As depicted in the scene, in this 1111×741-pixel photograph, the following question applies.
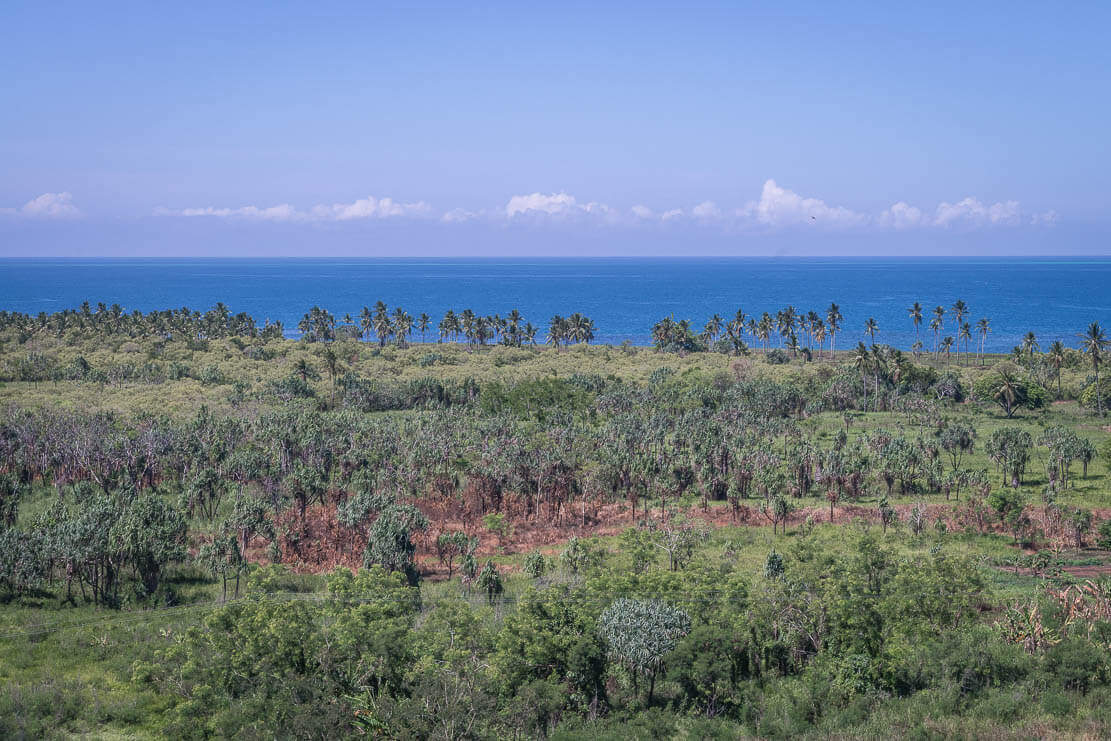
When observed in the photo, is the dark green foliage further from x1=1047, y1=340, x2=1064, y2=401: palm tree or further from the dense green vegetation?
x1=1047, y1=340, x2=1064, y2=401: palm tree

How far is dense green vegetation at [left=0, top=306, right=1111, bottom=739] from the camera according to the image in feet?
112

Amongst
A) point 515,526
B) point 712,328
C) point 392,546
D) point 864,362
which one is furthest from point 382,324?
point 392,546

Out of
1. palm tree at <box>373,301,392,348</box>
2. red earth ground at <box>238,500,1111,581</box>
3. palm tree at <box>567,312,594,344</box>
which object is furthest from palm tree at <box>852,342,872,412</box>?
palm tree at <box>373,301,392,348</box>

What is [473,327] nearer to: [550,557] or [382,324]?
[382,324]

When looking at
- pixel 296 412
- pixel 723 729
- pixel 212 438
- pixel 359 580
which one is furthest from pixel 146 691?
pixel 296 412

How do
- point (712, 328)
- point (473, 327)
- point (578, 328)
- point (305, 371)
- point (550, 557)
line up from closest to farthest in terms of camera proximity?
point (550, 557) < point (305, 371) < point (712, 328) < point (473, 327) < point (578, 328)

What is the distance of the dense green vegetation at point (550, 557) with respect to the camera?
34.1 metres

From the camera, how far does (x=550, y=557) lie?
5722 centimetres

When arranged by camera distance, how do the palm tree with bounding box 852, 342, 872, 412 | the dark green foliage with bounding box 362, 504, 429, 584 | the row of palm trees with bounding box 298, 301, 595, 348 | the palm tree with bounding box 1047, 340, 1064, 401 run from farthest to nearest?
1. the row of palm trees with bounding box 298, 301, 595, 348
2. the palm tree with bounding box 852, 342, 872, 412
3. the palm tree with bounding box 1047, 340, 1064, 401
4. the dark green foliage with bounding box 362, 504, 429, 584

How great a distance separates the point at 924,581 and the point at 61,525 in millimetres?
47969

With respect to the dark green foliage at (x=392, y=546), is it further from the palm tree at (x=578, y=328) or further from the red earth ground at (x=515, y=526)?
the palm tree at (x=578, y=328)

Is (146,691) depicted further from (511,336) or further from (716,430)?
(511,336)

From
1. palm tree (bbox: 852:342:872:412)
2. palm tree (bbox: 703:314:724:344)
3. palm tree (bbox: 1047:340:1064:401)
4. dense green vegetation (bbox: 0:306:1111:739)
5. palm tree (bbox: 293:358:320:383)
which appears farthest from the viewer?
palm tree (bbox: 703:314:724:344)

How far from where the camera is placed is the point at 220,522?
209 feet
